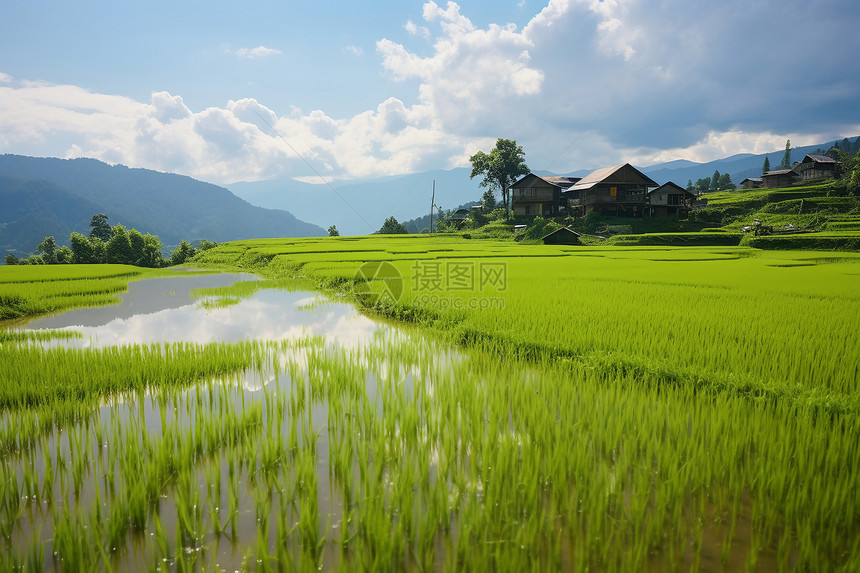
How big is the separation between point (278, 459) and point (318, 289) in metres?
8.71

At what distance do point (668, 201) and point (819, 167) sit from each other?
991 inches

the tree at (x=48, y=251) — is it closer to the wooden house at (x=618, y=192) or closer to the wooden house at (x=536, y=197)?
the wooden house at (x=536, y=197)

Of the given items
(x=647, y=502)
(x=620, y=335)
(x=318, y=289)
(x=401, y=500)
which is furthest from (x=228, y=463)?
(x=318, y=289)

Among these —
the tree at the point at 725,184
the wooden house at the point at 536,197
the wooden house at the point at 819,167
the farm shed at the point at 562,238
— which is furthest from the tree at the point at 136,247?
the tree at the point at 725,184

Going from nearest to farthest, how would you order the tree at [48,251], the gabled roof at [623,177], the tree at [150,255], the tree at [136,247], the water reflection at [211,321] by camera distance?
the water reflection at [211,321] < the tree at [136,247] < the tree at [150,255] < the tree at [48,251] < the gabled roof at [623,177]

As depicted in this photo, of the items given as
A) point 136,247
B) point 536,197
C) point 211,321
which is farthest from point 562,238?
point 136,247

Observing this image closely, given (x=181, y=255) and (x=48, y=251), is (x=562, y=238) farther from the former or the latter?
(x=48, y=251)

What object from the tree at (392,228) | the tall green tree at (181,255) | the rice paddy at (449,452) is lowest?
the rice paddy at (449,452)

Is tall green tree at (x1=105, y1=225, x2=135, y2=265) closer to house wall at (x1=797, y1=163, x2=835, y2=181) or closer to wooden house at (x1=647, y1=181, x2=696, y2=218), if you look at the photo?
wooden house at (x1=647, y1=181, x2=696, y2=218)

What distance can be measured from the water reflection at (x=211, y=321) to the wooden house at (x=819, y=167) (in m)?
59.8

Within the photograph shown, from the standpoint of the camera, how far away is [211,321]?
6926mm

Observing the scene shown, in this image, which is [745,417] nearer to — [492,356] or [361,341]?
[492,356]

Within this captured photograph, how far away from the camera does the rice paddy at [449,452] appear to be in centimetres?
195

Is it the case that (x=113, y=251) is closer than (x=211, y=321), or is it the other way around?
(x=211, y=321)
